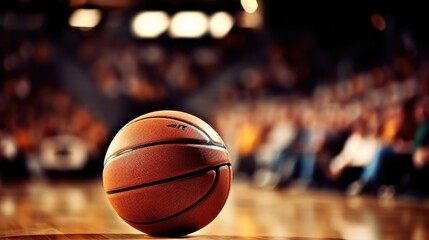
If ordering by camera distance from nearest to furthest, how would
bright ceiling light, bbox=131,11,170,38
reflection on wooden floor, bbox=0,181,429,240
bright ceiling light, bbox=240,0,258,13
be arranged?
reflection on wooden floor, bbox=0,181,429,240, bright ceiling light, bbox=240,0,258,13, bright ceiling light, bbox=131,11,170,38

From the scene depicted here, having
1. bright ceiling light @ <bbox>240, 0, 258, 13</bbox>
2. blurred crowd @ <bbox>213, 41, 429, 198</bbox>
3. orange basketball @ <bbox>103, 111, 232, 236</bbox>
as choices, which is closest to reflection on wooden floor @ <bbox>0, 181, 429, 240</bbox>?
orange basketball @ <bbox>103, 111, 232, 236</bbox>

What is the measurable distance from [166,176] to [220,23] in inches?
581

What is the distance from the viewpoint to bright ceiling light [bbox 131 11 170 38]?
17.6m

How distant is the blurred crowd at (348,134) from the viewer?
7.72 m

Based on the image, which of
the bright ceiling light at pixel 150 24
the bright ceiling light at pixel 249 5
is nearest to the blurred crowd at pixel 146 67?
the bright ceiling light at pixel 150 24

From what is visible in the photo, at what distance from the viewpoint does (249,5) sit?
1617cm

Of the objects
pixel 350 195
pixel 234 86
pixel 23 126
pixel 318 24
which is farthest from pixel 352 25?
pixel 23 126

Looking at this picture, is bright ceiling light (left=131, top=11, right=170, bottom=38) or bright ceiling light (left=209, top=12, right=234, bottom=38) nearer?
bright ceiling light (left=131, top=11, right=170, bottom=38)

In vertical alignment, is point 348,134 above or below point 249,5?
below

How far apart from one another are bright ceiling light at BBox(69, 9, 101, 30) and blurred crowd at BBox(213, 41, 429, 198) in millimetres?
6122

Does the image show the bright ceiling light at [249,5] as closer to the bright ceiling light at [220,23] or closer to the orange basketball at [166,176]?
the bright ceiling light at [220,23]

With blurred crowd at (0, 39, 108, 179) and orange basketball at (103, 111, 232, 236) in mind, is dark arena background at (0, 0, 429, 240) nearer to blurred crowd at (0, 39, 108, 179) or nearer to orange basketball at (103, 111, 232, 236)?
blurred crowd at (0, 39, 108, 179)

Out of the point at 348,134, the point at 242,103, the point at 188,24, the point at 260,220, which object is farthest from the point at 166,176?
the point at 188,24

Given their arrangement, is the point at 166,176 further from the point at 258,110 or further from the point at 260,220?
the point at 258,110
